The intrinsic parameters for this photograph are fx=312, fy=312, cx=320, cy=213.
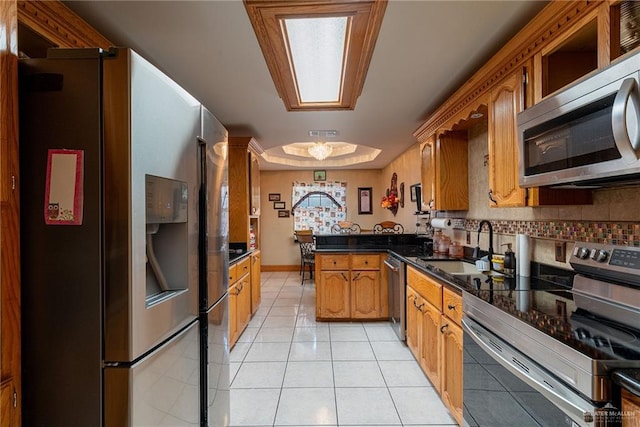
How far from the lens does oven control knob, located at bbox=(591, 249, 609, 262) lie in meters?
1.34

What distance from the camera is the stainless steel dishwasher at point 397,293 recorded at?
10.1ft

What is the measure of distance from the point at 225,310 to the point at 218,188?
0.68 m

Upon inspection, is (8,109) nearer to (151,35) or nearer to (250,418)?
(151,35)

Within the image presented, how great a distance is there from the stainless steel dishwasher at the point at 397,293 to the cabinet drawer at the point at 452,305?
101 centimetres

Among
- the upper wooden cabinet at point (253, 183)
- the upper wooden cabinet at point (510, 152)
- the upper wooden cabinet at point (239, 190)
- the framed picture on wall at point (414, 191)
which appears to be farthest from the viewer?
the framed picture on wall at point (414, 191)

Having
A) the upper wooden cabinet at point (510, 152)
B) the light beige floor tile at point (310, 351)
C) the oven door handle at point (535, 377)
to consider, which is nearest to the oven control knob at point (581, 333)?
the oven door handle at point (535, 377)

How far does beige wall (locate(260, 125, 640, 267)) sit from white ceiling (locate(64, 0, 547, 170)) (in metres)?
0.82

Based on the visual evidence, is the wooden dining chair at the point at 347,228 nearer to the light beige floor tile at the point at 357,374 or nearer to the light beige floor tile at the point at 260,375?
the light beige floor tile at the point at 357,374

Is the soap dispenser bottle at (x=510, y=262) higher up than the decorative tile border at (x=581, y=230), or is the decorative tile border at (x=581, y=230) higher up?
the decorative tile border at (x=581, y=230)

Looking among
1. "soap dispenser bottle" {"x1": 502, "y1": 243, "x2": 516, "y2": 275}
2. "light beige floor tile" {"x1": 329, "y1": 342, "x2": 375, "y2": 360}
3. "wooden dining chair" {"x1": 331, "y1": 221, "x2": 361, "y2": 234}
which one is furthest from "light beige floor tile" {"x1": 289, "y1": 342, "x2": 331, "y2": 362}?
"wooden dining chair" {"x1": 331, "y1": 221, "x2": 361, "y2": 234}

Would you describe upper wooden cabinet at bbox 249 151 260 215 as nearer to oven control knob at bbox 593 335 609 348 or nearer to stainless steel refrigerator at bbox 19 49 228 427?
stainless steel refrigerator at bbox 19 49 228 427

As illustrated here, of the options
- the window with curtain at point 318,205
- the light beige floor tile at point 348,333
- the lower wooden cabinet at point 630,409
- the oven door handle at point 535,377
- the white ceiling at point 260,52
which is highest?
the white ceiling at point 260,52

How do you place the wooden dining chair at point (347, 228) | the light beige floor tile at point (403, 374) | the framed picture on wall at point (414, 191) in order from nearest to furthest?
the light beige floor tile at point (403, 374)
the framed picture on wall at point (414, 191)
the wooden dining chair at point (347, 228)

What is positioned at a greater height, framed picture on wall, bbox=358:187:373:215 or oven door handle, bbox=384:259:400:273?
framed picture on wall, bbox=358:187:373:215
